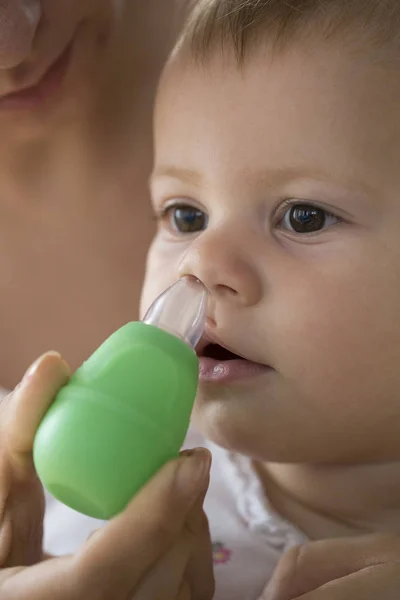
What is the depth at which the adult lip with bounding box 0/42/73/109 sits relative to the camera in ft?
3.83

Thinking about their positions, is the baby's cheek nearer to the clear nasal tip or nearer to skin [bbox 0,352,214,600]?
the clear nasal tip

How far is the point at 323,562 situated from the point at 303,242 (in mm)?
337

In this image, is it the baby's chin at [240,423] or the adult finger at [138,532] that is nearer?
the adult finger at [138,532]

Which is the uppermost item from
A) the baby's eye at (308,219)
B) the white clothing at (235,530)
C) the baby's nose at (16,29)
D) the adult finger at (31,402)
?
the baby's nose at (16,29)

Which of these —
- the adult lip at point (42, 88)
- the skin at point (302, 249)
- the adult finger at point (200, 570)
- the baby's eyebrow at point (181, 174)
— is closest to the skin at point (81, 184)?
the adult lip at point (42, 88)

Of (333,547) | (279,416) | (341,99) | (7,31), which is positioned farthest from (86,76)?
(333,547)

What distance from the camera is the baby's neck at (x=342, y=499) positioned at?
0.92 m

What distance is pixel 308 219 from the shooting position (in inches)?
31.4

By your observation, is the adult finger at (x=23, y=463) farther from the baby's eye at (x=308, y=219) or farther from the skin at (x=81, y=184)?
the skin at (x=81, y=184)

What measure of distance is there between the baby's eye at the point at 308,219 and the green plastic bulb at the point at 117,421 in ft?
0.73

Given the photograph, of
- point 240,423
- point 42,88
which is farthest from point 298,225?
point 42,88

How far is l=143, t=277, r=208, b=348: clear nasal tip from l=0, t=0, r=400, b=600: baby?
0.07 feet

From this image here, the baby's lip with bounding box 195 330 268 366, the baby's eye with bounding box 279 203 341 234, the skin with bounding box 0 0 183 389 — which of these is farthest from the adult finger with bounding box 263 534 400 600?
the skin with bounding box 0 0 183 389

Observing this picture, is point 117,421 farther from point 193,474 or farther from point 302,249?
point 302,249
